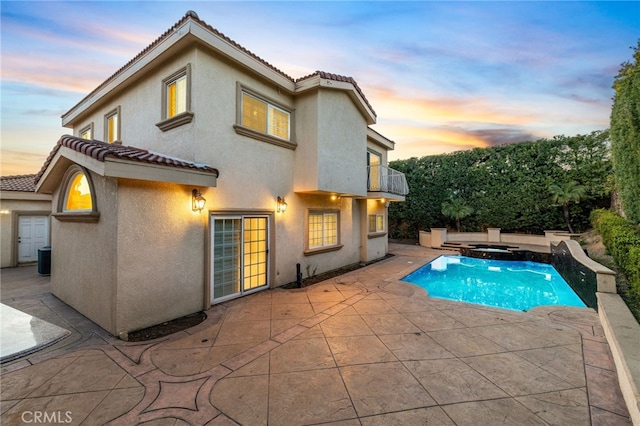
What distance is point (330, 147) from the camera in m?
9.08

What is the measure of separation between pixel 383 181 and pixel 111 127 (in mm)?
12126

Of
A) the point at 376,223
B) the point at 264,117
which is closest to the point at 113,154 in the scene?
the point at 264,117

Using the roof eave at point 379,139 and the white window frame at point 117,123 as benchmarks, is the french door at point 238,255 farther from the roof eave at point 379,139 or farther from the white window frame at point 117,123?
the roof eave at point 379,139

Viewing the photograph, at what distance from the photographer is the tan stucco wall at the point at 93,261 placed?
518cm

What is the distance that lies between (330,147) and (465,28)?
7.47m

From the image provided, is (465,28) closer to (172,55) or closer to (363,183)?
(363,183)

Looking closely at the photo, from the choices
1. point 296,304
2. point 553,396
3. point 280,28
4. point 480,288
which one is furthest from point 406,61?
point 553,396

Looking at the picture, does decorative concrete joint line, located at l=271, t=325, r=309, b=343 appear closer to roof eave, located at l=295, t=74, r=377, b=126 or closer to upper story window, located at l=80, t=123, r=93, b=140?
roof eave, located at l=295, t=74, r=377, b=126

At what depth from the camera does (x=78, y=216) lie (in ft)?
19.7

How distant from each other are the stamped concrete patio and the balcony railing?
25.3 feet

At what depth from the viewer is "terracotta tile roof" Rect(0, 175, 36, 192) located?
465 inches

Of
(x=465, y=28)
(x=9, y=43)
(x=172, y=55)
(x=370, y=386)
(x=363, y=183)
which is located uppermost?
(x=465, y=28)

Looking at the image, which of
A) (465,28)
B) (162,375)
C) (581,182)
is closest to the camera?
Answer: (162,375)

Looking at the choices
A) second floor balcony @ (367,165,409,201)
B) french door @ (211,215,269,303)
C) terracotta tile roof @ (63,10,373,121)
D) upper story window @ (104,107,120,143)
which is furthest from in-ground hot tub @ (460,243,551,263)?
upper story window @ (104,107,120,143)
